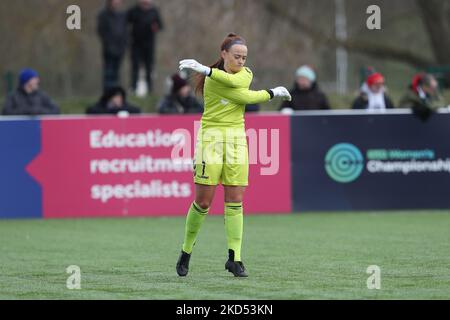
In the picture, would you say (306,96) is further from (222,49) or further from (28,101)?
(222,49)

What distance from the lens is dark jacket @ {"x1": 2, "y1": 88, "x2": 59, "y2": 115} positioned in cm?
1889

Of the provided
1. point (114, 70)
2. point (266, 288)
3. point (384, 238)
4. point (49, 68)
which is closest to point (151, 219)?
point (384, 238)

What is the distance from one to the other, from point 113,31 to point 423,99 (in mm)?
6852

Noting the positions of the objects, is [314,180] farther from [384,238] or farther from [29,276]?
[29,276]

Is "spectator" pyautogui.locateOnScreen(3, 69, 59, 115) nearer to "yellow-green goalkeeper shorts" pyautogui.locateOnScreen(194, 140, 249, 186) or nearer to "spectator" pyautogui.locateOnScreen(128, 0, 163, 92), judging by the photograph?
"spectator" pyautogui.locateOnScreen(128, 0, 163, 92)

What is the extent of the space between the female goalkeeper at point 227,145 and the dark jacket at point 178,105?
8.40 meters

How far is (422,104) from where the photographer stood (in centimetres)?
1883

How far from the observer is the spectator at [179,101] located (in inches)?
755

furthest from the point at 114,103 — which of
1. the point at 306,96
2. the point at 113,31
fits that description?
the point at 113,31

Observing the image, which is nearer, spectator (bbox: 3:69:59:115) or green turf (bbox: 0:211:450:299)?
green turf (bbox: 0:211:450:299)

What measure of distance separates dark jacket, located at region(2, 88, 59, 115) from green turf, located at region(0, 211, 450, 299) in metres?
2.02

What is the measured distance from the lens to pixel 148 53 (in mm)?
23844

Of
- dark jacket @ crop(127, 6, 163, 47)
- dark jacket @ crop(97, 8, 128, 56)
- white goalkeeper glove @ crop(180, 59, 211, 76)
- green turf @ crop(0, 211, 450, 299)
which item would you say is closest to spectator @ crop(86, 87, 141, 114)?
green turf @ crop(0, 211, 450, 299)
